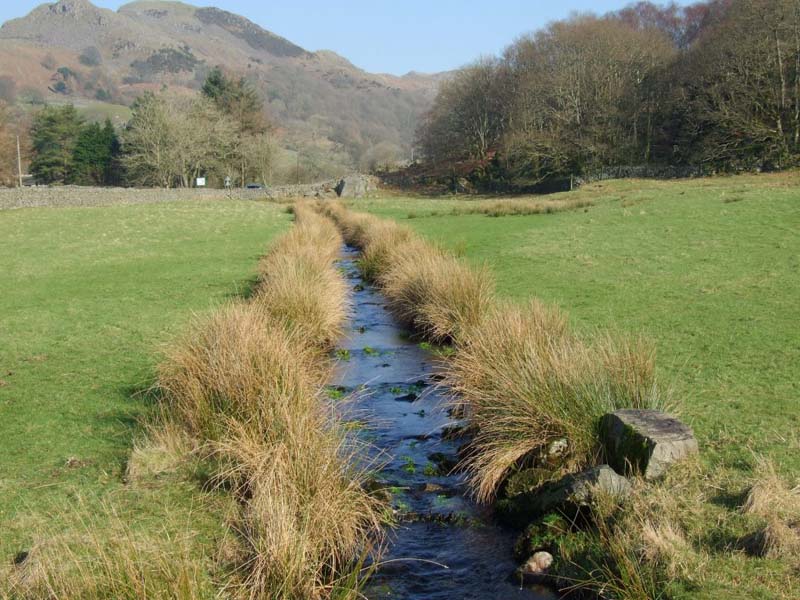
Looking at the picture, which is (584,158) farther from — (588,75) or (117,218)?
(117,218)

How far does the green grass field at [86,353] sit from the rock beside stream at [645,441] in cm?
326

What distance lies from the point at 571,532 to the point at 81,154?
88127 millimetres

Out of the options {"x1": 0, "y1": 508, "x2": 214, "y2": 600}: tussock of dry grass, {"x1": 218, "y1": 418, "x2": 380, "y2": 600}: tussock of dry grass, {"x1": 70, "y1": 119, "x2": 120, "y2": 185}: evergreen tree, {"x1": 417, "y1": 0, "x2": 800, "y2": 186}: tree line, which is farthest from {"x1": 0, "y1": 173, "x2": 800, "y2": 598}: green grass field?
{"x1": 70, "y1": 119, "x2": 120, "y2": 185}: evergreen tree

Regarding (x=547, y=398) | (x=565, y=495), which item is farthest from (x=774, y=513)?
(x=547, y=398)

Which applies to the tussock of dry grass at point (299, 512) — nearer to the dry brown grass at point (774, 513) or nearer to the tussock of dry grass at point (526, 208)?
the dry brown grass at point (774, 513)

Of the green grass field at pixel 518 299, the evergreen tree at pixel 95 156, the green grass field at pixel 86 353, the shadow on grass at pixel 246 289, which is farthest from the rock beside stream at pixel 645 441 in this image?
the evergreen tree at pixel 95 156

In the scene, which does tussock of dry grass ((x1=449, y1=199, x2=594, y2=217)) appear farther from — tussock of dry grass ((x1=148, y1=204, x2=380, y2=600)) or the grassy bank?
tussock of dry grass ((x1=148, y1=204, x2=380, y2=600))

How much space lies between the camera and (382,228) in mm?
23547

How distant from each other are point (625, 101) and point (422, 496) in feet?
192

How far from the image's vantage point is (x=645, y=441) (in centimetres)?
585

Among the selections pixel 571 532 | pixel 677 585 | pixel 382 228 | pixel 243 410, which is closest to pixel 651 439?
pixel 571 532

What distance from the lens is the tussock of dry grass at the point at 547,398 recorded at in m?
Answer: 6.64

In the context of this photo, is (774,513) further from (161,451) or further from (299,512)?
(161,451)

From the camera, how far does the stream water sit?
5406 mm
